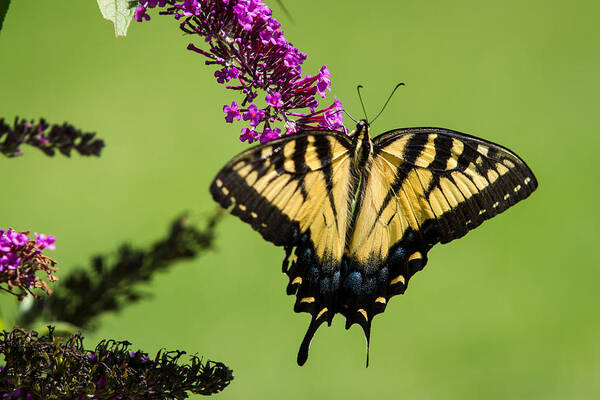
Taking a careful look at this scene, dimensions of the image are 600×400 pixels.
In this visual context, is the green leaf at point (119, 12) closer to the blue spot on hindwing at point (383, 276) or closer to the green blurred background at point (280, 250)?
the blue spot on hindwing at point (383, 276)

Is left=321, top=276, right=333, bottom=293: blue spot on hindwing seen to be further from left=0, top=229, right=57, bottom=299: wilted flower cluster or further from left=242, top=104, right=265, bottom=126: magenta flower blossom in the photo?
left=0, top=229, right=57, bottom=299: wilted flower cluster

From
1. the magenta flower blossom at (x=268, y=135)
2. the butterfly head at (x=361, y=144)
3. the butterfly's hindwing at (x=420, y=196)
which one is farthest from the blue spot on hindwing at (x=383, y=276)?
the magenta flower blossom at (x=268, y=135)

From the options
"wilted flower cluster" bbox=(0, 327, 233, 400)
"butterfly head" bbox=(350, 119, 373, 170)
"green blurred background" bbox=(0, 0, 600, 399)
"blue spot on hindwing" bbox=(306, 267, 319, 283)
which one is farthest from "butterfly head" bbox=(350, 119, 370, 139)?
"green blurred background" bbox=(0, 0, 600, 399)

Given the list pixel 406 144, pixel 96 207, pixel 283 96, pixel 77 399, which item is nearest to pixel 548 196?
pixel 96 207

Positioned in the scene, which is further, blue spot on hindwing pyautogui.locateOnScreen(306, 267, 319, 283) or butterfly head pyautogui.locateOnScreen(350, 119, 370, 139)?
blue spot on hindwing pyautogui.locateOnScreen(306, 267, 319, 283)

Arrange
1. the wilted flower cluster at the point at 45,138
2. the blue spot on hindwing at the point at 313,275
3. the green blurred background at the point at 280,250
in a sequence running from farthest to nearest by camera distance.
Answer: the green blurred background at the point at 280,250 < the blue spot on hindwing at the point at 313,275 < the wilted flower cluster at the point at 45,138
